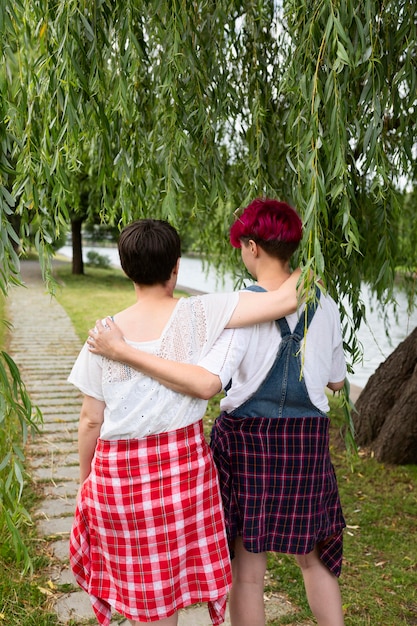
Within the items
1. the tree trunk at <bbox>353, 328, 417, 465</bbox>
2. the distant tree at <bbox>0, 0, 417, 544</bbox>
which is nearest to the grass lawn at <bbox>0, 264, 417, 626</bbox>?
the tree trunk at <bbox>353, 328, 417, 465</bbox>

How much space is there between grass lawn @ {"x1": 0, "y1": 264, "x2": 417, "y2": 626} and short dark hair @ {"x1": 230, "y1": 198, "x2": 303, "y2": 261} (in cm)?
94

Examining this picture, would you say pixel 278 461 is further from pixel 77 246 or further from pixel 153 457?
pixel 77 246

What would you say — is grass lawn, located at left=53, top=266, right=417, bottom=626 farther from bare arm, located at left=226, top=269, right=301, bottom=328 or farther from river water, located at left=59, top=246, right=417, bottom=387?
bare arm, located at left=226, top=269, right=301, bottom=328

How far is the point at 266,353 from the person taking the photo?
1967 millimetres

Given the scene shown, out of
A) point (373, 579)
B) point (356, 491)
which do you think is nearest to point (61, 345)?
point (356, 491)

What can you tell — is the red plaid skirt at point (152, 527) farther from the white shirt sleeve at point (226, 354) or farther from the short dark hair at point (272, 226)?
the short dark hair at point (272, 226)

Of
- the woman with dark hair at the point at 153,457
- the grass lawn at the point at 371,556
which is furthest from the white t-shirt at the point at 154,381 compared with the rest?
the grass lawn at the point at 371,556

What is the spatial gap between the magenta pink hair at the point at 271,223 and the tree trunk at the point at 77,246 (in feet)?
57.2

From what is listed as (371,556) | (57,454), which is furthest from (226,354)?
(57,454)

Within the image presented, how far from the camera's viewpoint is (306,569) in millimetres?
2146

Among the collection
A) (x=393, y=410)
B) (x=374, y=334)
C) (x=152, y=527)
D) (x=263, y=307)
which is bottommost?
(x=374, y=334)

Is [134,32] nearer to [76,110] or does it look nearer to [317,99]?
[76,110]

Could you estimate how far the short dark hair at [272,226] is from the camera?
77.9 inches

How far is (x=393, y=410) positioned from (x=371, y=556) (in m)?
1.43
